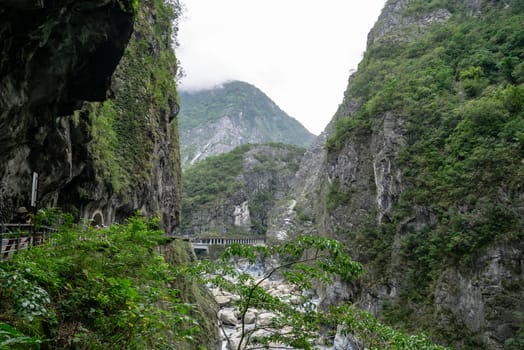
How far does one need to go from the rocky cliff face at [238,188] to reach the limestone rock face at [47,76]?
70.9 metres

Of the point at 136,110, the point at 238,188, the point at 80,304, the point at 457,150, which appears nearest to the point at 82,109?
the point at 136,110

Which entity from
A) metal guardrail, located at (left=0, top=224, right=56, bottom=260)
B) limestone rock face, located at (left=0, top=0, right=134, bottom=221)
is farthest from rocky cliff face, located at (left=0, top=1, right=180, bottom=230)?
metal guardrail, located at (left=0, top=224, right=56, bottom=260)

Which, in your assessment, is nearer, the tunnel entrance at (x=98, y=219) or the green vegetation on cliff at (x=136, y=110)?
the tunnel entrance at (x=98, y=219)

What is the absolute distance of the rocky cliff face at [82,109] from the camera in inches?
325

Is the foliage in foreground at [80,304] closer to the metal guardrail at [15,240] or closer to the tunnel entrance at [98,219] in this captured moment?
the metal guardrail at [15,240]

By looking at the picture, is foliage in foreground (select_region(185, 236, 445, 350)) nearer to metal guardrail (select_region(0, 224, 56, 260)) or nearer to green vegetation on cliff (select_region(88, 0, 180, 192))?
metal guardrail (select_region(0, 224, 56, 260))

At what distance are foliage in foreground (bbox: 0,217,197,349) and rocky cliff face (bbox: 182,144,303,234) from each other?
3052 inches

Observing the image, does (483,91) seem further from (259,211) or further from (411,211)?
(259,211)

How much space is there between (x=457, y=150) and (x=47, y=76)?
20700 mm

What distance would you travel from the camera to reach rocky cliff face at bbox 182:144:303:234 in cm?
8594

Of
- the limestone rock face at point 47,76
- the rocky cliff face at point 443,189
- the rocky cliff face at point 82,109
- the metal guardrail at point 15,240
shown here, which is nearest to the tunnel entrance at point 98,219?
the rocky cliff face at point 82,109

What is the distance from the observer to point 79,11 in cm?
888

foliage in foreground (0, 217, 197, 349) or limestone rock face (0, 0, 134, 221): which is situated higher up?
limestone rock face (0, 0, 134, 221)

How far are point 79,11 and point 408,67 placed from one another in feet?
111
